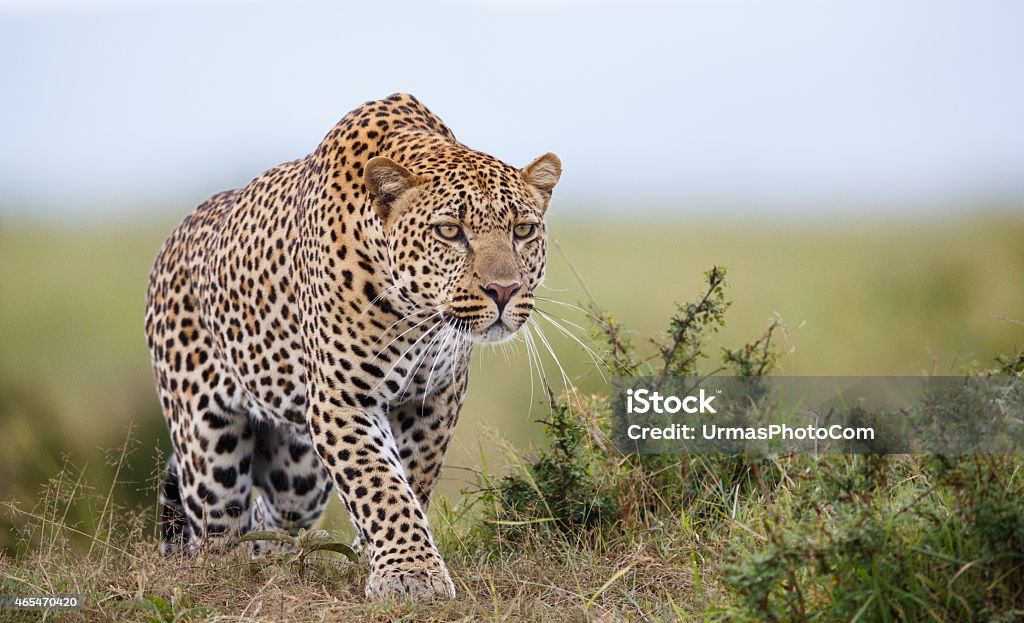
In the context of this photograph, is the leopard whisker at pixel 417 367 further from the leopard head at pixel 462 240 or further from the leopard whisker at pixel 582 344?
the leopard whisker at pixel 582 344

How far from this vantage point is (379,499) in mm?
6074

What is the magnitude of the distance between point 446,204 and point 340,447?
145 centimetres

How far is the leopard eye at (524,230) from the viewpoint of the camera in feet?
20.2

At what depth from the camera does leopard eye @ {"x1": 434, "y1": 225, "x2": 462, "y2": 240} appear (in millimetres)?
6027

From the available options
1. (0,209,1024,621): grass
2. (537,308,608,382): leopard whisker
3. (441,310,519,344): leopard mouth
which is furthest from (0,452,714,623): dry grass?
(441,310,519,344): leopard mouth

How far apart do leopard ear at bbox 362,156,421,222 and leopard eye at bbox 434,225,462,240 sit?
0.31m

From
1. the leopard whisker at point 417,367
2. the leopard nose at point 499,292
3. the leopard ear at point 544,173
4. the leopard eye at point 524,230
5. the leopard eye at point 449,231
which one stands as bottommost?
the leopard whisker at point 417,367

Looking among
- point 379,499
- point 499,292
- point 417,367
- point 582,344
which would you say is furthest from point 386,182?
point 379,499

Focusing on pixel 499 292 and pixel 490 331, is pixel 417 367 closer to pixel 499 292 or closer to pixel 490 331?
pixel 490 331

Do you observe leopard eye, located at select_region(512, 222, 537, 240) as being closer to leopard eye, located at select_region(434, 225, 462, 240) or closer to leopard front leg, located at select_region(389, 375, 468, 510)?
leopard eye, located at select_region(434, 225, 462, 240)

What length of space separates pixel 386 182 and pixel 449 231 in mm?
453

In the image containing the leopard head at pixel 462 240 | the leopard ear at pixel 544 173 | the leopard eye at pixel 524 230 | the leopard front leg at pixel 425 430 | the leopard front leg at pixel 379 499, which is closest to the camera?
the leopard front leg at pixel 379 499

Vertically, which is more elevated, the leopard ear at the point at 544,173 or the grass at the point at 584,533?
the leopard ear at the point at 544,173

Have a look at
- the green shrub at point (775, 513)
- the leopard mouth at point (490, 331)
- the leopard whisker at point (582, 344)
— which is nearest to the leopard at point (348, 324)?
the leopard mouth at point (490, 331)
